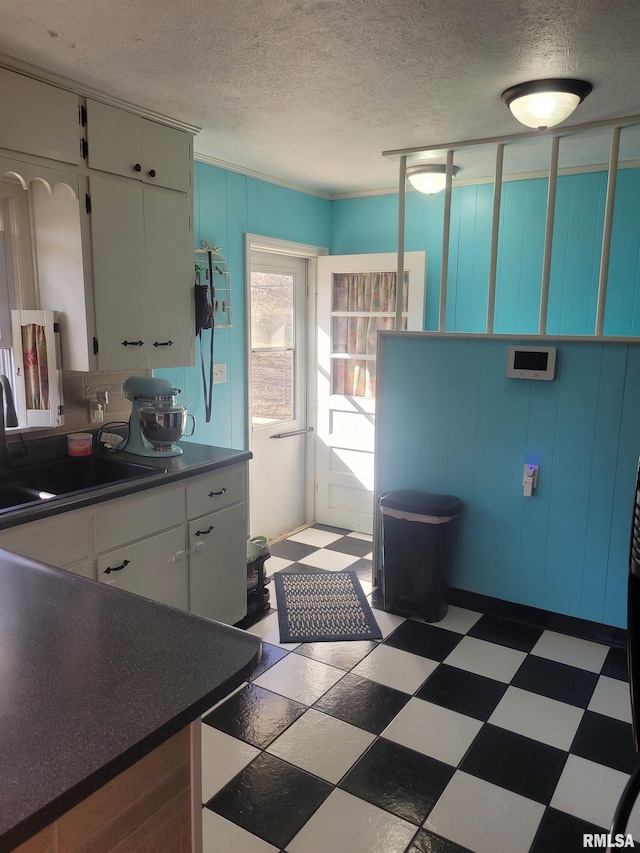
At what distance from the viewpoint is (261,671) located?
2668 mm

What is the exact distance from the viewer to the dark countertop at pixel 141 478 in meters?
2.01

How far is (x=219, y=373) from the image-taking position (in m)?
3.65

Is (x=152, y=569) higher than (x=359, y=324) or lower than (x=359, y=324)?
lower

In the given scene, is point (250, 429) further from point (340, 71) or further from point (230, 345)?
point (340, 71)

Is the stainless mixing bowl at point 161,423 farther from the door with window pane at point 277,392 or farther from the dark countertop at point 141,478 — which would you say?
the door with window pane at point 277,392

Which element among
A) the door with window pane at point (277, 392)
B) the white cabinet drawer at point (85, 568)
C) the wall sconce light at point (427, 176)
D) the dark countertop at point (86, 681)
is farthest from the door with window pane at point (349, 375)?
the dark countertop at point (86, 681)

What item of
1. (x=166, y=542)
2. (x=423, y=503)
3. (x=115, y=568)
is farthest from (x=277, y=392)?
(x=115, y=568)

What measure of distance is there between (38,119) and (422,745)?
2.62 metres

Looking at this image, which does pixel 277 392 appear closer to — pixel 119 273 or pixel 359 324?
pixel 359 324

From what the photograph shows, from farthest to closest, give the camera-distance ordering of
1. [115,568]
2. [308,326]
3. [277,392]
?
[308,326] < [277,392] < [115,568]

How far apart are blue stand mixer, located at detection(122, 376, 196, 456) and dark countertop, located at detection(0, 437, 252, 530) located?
5cm

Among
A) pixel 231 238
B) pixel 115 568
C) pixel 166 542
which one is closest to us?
pixel 115 568

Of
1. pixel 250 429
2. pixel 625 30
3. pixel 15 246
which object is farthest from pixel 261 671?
pixel 625 30

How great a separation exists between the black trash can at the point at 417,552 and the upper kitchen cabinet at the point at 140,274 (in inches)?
50.8
